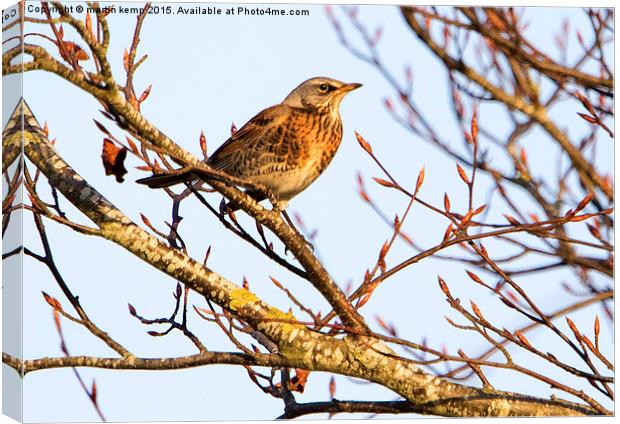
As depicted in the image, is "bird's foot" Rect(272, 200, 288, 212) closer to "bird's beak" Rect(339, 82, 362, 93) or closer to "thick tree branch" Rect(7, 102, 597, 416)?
"thick tree branch" Rect(7, 102, 597, 416)

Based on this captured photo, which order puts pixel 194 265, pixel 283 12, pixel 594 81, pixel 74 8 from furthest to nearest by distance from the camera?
pixel 283 12, pixel 74 8, pixel 194 265, pixel 594 81

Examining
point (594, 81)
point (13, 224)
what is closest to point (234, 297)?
point (13, 224)

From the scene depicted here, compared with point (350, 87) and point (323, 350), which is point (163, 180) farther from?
point (350, 87)

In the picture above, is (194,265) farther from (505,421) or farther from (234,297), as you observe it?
(505,421)

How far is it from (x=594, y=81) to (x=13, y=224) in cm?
222

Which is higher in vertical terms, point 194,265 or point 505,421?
point 194,265

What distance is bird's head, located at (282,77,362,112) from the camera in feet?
13.9

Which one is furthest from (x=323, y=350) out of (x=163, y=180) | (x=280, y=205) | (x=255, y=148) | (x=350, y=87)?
(x=350, y=87)

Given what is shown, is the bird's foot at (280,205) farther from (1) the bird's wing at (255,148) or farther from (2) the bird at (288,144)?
(1) the bird's wing at (255,148)

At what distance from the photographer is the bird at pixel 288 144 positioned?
165 inches

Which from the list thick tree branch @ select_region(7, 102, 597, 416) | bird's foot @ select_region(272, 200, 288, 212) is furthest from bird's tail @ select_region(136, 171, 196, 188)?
bird's foot @ select_region(272, 200, 288, 212)

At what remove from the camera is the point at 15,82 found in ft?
11.9

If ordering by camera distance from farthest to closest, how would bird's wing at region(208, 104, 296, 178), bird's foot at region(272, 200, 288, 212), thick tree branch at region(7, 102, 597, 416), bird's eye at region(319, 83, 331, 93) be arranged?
bird's eye at region(319, 83, 331, 93), bird's wing at region(208, 104, 296, 178), bird's foot at region(272, 200, 288, 212), thick tree branch at region(7, 102, 597, 416)

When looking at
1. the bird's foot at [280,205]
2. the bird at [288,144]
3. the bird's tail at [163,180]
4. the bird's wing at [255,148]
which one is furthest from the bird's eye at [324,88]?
the bird's tail at [163,180]
